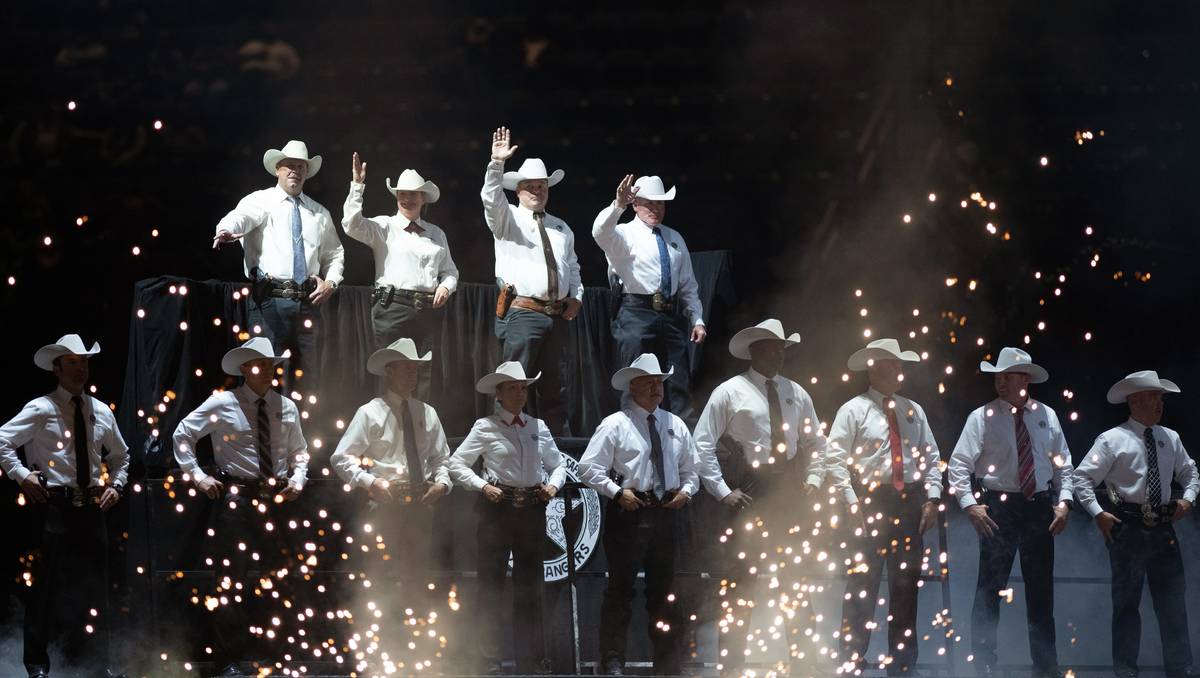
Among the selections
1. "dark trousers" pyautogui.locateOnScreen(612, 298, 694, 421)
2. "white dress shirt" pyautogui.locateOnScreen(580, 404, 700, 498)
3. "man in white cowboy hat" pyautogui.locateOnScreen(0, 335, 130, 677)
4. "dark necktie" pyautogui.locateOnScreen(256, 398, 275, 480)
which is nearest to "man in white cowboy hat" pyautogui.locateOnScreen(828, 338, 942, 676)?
"white dress shirt" pyautogui.locateOnScreen(580, 404, 700, 498)

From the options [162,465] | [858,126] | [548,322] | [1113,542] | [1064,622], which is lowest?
[1064,622]

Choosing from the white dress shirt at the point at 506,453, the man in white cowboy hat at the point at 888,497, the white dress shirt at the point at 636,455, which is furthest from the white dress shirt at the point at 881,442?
the white dress shirt at the point at 506,453

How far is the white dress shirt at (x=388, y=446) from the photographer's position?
23.5 ft

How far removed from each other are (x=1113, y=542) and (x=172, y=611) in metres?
4.95

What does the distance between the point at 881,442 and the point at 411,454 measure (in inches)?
97.3

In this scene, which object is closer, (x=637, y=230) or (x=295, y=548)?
(x=295, y=548)

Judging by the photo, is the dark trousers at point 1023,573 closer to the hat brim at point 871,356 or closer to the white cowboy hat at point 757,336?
the hat brim at point 871,356

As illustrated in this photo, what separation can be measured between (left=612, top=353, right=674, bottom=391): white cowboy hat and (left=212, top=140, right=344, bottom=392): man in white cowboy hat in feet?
5.51

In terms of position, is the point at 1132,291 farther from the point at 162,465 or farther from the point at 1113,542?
the point at 162,465

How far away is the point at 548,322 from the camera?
311 inches

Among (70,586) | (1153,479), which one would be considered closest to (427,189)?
(70,586)

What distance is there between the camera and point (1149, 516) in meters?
7.39

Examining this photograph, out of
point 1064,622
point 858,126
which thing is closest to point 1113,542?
point 1064,622

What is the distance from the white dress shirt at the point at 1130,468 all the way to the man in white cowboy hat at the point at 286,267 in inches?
167
